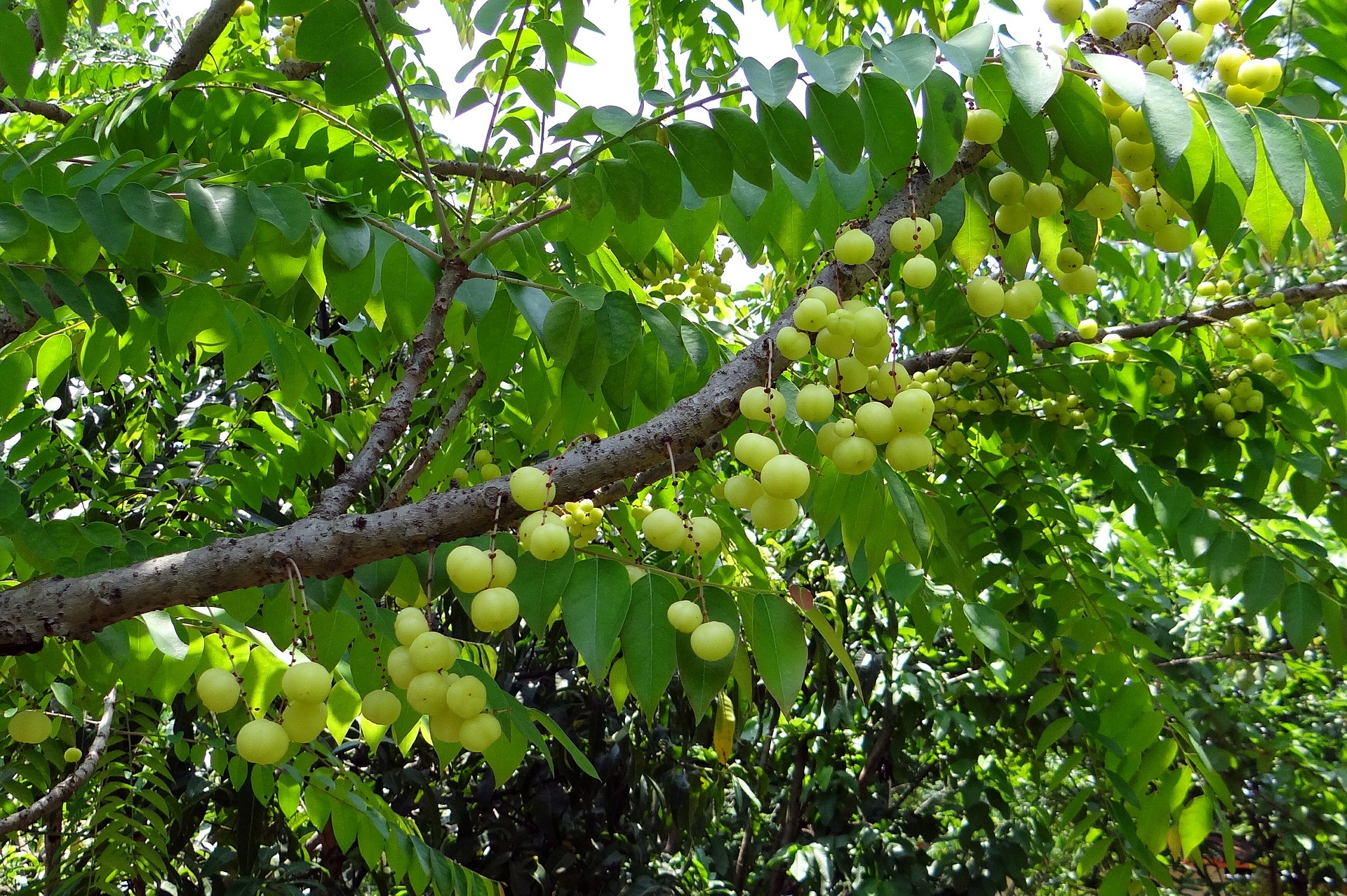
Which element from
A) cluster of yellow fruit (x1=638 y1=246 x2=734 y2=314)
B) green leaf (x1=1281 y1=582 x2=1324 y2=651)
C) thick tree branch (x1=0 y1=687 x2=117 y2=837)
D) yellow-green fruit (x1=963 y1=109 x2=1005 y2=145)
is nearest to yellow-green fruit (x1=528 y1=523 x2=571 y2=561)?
yellow-green fruit (x1=963 y1=109 x2=1005 y2=145)

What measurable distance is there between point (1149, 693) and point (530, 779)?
326cm

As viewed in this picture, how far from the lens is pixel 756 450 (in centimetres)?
118

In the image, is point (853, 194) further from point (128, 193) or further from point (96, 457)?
point (96, 457)

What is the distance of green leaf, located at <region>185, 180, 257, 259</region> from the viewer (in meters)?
1.34

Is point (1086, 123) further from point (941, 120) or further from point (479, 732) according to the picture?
point (479, 732)

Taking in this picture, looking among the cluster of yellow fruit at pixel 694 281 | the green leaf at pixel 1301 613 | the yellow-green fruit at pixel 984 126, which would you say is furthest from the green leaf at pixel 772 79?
the green leaf at pixel 1301 613

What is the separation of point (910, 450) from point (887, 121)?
49 centimetres

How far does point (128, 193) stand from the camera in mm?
1337

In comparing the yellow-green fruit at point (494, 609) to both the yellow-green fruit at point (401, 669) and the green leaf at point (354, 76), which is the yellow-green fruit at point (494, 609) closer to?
the yellow-green fruit at point (401, 669)

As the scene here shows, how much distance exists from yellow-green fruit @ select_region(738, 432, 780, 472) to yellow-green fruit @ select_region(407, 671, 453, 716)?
16.2 inches

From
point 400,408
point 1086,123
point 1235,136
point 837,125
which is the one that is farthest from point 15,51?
point 1235,136

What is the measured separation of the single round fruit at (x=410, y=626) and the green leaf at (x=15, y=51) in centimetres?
114

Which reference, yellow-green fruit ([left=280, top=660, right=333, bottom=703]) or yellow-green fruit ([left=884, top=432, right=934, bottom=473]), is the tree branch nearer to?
yellow-green fruit ([left=280, top=660, right=333, bottom=703])

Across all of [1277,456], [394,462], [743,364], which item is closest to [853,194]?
[743,364]
